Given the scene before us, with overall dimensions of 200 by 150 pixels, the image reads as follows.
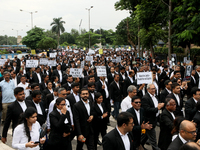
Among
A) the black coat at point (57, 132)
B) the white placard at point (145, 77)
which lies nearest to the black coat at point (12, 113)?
the black coat at point (57, 132)

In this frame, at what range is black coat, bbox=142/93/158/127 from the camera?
5.30m

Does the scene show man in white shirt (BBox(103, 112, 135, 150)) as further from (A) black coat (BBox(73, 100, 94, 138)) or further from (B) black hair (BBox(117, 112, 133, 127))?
(A) black coat (BBox(73, 100, 94, 138))

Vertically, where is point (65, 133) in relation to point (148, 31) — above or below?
below

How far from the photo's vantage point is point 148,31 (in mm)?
21422

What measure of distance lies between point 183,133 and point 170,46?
42.2ft

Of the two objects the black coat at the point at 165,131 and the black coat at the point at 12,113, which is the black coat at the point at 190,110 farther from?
the black coat at the point at 12,113

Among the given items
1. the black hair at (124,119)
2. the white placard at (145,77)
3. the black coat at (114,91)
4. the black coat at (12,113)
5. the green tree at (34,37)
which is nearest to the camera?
the black hair at (124,119)

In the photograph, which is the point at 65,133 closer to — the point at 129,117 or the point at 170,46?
the point at 129,117

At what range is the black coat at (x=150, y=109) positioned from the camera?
17.4 feet

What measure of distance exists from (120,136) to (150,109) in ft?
7.19

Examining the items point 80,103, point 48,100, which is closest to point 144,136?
point 80,103

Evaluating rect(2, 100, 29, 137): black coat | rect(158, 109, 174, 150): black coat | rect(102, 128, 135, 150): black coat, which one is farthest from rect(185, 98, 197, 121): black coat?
rect(2, 100, 29, 137): black coat

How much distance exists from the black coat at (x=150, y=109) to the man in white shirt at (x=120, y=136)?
2.04 m

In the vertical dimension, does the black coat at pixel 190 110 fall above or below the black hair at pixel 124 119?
below
